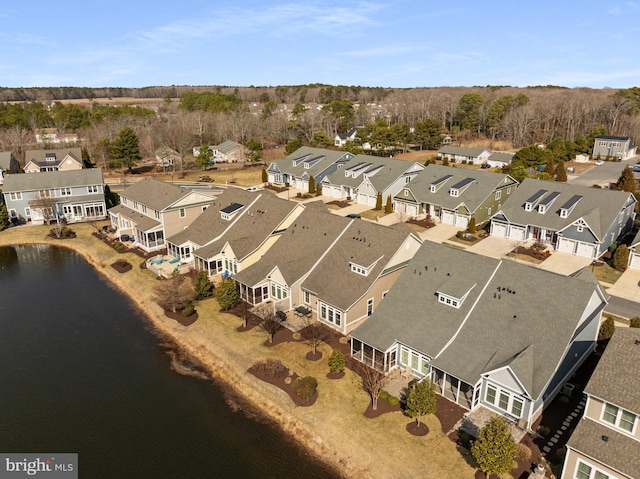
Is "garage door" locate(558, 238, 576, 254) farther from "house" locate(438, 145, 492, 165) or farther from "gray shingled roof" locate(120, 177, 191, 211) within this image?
Result: "house" locate(438, 145, 492, 165)

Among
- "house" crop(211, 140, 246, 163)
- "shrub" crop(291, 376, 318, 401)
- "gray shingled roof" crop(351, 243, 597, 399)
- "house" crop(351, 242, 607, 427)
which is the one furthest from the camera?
"house" crop(211, 140, 246, 163)

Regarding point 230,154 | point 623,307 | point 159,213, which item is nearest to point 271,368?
point 159,213

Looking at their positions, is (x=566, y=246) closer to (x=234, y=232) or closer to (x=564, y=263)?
(x=564, y=263)

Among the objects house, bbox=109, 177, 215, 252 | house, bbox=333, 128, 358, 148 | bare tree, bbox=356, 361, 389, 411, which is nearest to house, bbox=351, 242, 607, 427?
bare tree, bbox=356, 361, 389, 411

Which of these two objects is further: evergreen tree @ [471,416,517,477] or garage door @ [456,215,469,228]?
garage door @ [456,215,469,228]

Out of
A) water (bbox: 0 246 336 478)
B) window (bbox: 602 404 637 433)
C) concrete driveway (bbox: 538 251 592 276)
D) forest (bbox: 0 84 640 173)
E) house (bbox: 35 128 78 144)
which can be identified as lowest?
water (bbox: 0 246 336 478)

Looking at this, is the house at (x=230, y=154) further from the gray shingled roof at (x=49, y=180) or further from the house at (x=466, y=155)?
the house at (x=466, y=155)
